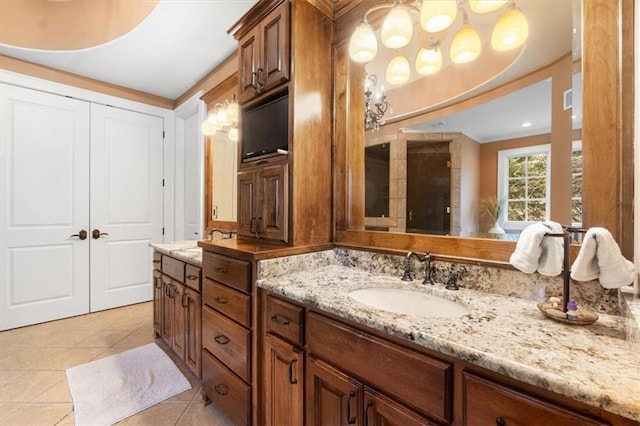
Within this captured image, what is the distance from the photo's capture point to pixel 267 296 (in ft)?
4.35

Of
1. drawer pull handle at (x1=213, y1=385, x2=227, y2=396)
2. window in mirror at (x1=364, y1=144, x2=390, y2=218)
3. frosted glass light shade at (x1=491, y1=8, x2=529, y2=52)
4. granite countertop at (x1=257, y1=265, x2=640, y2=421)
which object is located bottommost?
drawer pull handle at (x1=213, y1=385, x2=227, y2=396)

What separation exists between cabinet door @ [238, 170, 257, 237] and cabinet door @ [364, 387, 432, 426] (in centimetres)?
117

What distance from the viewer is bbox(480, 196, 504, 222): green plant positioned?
124cm

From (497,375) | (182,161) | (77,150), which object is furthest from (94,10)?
(497,375)

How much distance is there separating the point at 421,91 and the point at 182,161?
11.0 ft

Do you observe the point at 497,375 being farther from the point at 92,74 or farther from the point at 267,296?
the point at 92,74

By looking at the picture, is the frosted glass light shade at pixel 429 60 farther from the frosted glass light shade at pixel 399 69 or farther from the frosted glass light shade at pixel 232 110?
the frosted glass light shade at pixel 232 110

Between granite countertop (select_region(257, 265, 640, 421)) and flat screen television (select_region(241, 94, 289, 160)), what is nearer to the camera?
granite countertop (select_region(257, 265, 640, 421))

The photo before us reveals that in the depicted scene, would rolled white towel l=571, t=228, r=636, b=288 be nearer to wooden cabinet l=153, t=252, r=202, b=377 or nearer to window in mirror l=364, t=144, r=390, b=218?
window in mirror l=364, t=144, r=390, b=218

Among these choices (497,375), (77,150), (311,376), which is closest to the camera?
(497,375)

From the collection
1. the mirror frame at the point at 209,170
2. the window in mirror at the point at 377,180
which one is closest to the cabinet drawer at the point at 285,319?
the window in mirror at the point at 377,180

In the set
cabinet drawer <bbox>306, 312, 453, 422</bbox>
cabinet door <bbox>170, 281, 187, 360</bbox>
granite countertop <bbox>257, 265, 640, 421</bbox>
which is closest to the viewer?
granite countertop <bbox>257, 265, 640, 421</bbox>

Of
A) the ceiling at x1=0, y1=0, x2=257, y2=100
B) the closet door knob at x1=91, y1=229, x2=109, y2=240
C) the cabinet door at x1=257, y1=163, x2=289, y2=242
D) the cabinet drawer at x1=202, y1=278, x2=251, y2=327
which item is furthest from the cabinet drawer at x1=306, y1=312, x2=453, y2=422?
the closet door knob at x1=91, y1=229, x2=109, y2=240

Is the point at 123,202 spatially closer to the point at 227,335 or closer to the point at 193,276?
the point at 193,276
